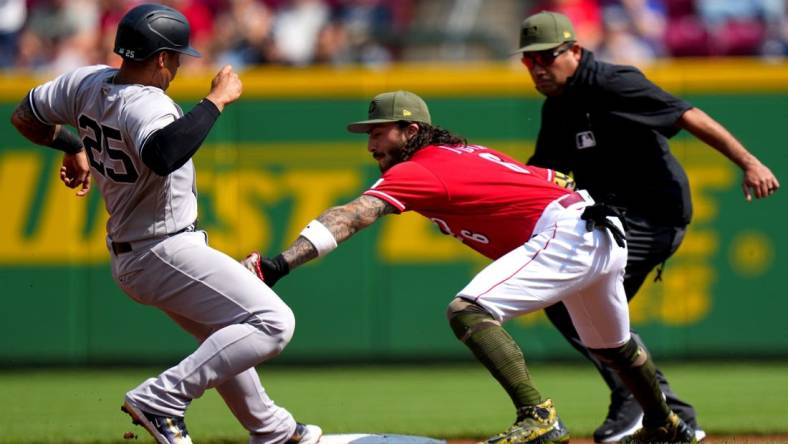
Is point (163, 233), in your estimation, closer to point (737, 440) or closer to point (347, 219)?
point (347, 219)

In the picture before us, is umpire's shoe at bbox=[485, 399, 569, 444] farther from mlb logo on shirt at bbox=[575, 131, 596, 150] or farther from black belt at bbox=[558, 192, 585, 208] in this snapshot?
mlb logo on shirt at bbox=[575, 131, 596, 150]

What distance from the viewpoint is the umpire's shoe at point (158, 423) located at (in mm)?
4973

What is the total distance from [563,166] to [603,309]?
4.12 ft

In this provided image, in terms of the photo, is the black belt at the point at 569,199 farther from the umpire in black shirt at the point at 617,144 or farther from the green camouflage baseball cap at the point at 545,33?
the green camouflage baseball cap at the point at 545,33

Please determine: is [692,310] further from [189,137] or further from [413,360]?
[189,137]

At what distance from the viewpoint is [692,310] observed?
10.4 metres

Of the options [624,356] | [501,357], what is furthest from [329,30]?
[501,357]

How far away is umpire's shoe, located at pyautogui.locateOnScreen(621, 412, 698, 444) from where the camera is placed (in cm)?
578

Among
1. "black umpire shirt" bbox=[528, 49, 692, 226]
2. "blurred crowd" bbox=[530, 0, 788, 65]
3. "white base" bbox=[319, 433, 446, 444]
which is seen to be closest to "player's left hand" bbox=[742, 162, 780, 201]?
"black umpire shirt" bbox=[528, 49, 692, 226]

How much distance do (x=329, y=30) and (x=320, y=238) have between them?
7454 millimetres

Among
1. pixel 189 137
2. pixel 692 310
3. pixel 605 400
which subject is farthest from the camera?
pixel 692 310

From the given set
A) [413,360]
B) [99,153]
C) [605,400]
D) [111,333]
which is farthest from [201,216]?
[99,153]

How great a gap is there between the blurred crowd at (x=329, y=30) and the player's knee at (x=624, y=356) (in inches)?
251

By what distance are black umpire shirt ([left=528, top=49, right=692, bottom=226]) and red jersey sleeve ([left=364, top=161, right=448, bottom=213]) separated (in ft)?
5.00
